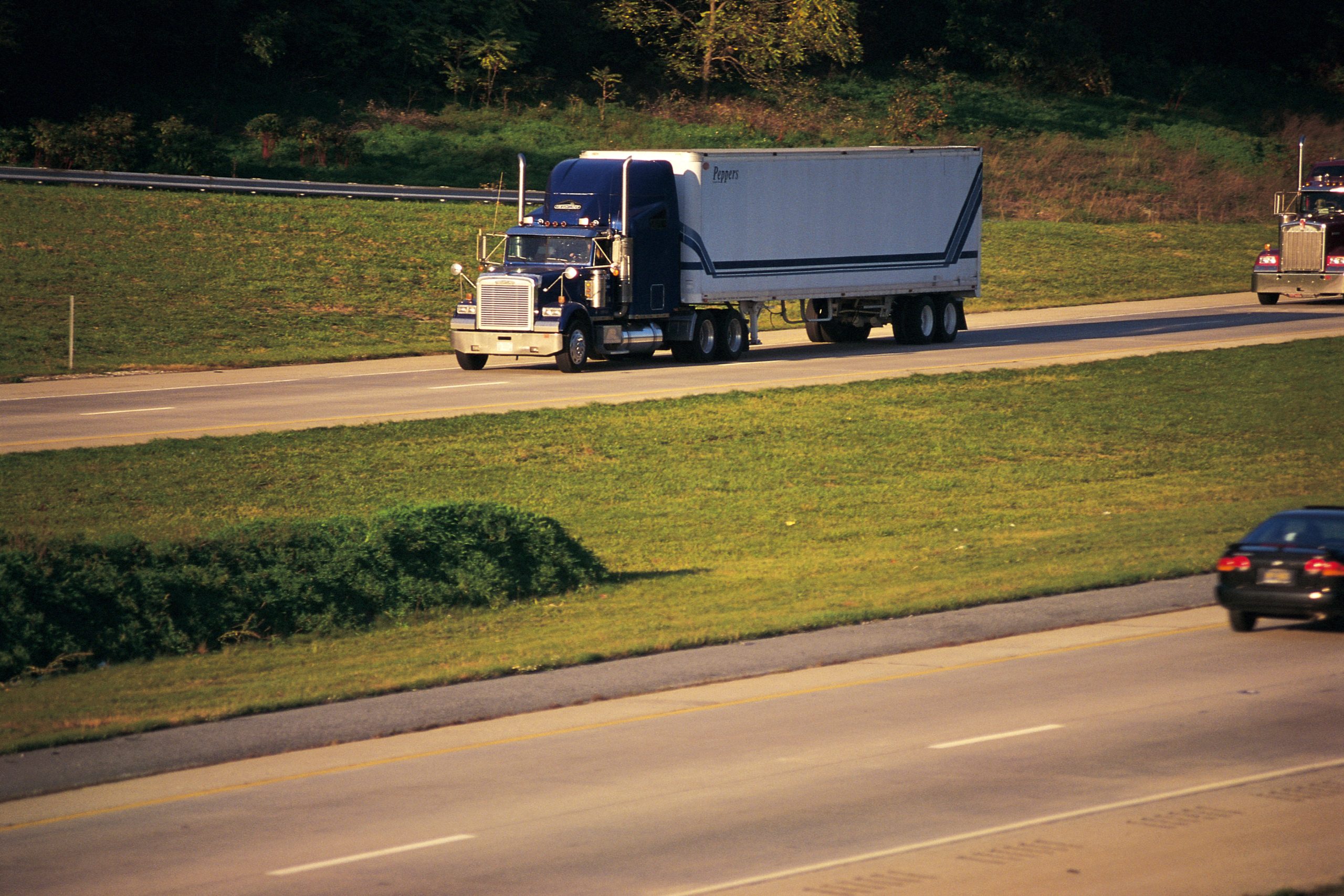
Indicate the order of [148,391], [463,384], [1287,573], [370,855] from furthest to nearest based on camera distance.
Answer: [463,384] → [148,391] → [1287,573] → [370,855]

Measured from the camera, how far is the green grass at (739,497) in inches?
602

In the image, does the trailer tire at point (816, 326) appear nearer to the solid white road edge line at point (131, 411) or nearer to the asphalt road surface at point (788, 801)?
the solid white road edge line at point (131, 411)

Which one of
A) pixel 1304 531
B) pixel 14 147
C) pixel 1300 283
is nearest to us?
pixel 1304 531

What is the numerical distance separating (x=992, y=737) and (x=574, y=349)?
80.8 ft

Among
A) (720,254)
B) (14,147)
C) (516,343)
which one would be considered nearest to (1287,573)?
(516,343)

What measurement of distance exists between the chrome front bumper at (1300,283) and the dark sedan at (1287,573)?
37.7 m

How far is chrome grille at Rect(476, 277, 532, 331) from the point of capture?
34656 mm

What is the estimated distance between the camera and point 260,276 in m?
45.9

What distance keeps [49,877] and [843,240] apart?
32.3 metres

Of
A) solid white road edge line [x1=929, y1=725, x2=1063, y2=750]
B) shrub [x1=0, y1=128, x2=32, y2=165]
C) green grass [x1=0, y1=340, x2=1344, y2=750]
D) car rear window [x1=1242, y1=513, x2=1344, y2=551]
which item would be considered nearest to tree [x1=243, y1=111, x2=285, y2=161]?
shrub [x1=0, y1=128, x2=32, y2=165]

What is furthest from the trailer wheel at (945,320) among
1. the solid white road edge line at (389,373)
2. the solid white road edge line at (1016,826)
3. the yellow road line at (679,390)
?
the solid white road edge line at (1016,826)

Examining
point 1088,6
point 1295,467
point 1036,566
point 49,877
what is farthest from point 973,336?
point 1088,6

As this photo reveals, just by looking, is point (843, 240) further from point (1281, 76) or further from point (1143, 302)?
point (1281, 76)

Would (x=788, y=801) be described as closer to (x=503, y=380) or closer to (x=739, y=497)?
(x=739, y=497)
